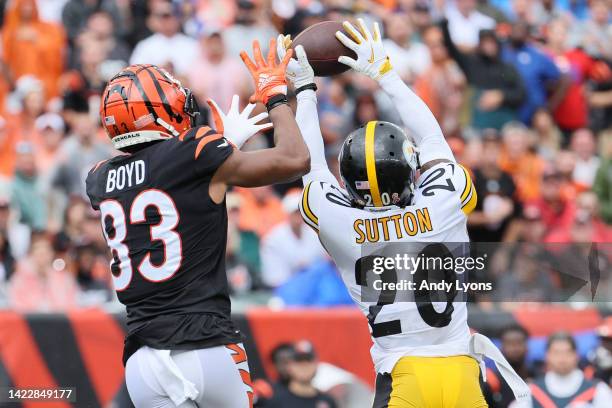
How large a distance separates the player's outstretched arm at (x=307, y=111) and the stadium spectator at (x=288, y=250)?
478 centimetres

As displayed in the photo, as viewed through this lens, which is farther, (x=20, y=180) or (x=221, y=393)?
(x=20, y=180)

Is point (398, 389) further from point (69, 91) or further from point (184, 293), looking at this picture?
point (69, 91)

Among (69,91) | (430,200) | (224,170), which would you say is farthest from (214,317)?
(69,91)

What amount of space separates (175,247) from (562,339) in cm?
394

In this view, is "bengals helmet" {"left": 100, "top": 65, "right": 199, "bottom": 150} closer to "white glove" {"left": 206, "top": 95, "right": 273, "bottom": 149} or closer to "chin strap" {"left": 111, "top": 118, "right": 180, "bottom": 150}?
"chin strap" {"left": 111, "top": 118, "right": 180, "bottom": 150}

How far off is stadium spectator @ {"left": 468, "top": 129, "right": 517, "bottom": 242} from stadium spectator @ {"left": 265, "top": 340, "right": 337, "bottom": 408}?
3.26m

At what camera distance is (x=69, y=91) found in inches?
473

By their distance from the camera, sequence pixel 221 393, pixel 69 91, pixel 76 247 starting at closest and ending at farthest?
pixel 221 393 < pixel 76 247 < pixel 69 91

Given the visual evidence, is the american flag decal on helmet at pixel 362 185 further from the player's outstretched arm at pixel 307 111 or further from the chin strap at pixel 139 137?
the chin strap at pixel 139 137

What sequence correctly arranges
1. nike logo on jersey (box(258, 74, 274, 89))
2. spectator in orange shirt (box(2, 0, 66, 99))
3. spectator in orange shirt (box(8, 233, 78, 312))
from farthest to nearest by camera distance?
spectator in orange shirt (box(2, 0, 66, 99)) → spectator in orange shirt (box(8, 233, 78, 312)) → nike logo on jersey (box(258, 74, 274, 89))

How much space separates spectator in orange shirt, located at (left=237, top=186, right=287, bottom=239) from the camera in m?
11.1

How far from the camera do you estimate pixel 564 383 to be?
763 centimetres

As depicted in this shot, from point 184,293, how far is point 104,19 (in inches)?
323

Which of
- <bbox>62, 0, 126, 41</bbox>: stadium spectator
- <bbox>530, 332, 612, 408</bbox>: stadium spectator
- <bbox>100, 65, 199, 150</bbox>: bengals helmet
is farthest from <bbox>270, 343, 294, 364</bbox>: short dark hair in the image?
<bbox>62, 0, 126, 41</bbox>: stadium spectator
